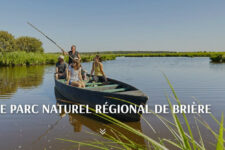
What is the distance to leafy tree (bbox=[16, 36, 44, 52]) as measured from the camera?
68.1 m

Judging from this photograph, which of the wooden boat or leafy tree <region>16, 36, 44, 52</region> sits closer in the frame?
the wooden boat

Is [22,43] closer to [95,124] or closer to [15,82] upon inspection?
[15,82]

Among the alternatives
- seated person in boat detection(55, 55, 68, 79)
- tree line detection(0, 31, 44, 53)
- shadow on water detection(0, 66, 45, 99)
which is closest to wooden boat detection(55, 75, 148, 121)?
seated person in boat detection(55, 55, 68, 79)

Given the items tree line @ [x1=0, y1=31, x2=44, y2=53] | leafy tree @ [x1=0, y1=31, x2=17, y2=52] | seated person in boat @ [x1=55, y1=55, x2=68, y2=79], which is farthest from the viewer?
tree line @ [x1=0, y1=31, x2=44, y2=53]

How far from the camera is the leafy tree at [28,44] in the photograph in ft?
223

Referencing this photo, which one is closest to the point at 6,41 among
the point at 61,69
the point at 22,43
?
the point at 22,43

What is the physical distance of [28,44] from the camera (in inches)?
2702

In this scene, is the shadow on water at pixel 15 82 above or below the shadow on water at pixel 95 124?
above

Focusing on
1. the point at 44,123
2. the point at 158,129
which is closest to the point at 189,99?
the point at 158,129

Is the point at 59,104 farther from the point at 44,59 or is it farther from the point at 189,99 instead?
the point at 44,59

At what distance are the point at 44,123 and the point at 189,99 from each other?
5.98m

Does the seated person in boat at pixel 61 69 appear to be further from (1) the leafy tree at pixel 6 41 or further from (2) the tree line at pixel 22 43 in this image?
(2) the tree line at pixel 22 43

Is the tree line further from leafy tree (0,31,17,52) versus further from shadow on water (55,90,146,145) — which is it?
shadow on water (55,90,146,145)

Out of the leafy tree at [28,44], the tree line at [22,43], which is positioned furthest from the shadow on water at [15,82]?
the leafy tree at [28,44]
